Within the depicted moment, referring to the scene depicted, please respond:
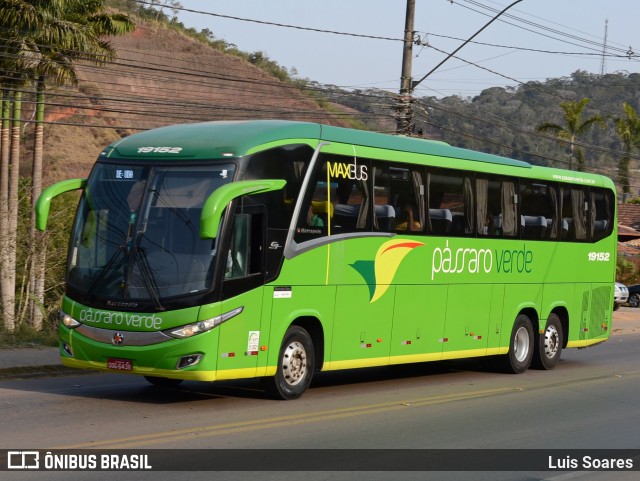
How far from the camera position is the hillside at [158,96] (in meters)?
67.9

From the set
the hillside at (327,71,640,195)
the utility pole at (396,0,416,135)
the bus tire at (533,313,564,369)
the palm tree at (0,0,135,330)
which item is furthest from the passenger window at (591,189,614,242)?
the hillside at (327,71,640,195)

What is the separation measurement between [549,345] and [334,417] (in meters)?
8.26

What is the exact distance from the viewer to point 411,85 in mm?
28484

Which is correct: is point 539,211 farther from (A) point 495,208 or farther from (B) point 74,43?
(B) point 74,43

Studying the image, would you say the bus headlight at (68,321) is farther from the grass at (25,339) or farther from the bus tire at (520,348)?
the bus tire at (520,348)

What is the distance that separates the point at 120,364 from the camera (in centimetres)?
1230

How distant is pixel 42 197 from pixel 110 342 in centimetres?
206

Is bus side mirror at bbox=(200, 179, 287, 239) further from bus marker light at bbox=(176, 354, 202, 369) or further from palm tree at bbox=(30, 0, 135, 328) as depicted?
palm tree at bbox=(30, 0, 135, 328)

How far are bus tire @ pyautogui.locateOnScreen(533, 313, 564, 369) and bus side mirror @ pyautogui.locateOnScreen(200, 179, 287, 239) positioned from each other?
806 centimetres

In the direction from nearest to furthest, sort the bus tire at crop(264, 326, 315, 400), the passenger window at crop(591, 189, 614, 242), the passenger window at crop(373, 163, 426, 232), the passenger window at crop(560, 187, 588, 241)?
the bus tire at crop(264, 326, 315, 400), the passenger window at crop(373, 163, 426, 232), the passenger window at crop(560, 187, 588, 241), the passenger window at crop(591, 189, 614, 242)

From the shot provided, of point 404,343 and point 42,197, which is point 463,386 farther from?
point 42,197

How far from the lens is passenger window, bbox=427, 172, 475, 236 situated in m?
16.1

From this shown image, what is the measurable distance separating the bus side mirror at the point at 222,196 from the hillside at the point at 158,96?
2070 inches

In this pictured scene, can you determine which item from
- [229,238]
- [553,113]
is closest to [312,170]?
[229,238]
